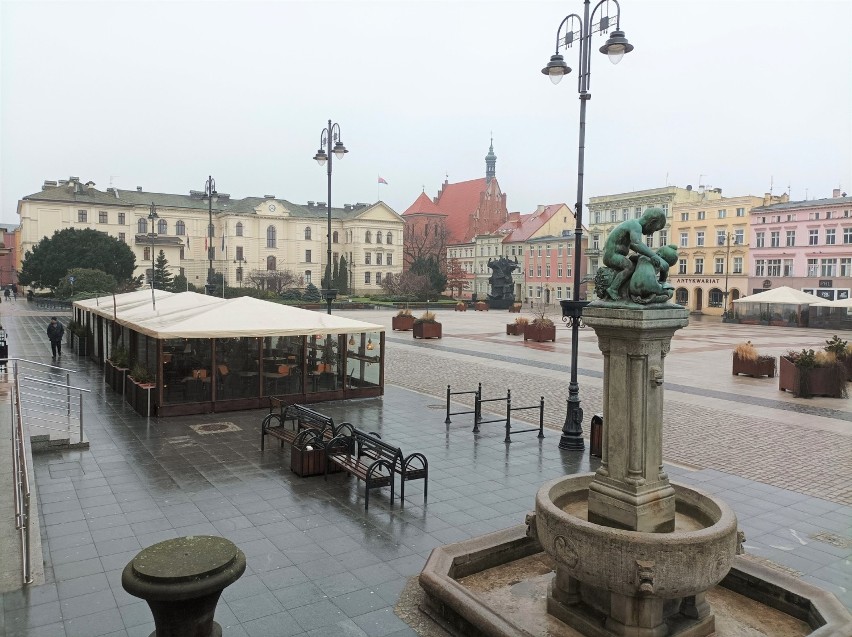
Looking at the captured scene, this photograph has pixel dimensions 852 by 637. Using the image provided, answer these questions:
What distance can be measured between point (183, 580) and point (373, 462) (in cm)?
548

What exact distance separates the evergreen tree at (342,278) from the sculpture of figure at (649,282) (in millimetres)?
86450

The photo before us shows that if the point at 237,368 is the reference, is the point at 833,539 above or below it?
below

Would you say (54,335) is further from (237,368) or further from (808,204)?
(808,204)

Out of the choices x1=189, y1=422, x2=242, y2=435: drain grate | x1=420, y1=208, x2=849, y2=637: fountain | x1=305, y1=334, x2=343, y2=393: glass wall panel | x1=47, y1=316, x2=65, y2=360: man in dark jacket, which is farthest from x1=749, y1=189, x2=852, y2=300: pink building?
x1=420, y1=208, x2=849, y2=637: fountain

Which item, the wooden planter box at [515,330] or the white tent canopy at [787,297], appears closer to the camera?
the wooden planter box at [515,330]

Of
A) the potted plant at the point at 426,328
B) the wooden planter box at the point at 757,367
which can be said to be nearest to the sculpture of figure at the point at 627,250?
the wooden planter box at the point at 757,367

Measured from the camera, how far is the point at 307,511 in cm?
889

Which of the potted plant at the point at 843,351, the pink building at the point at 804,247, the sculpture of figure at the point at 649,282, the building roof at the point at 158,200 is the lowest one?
the potted plant at the point at 843,351

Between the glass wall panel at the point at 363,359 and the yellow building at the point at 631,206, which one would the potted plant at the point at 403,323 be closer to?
the glass wall panel at the point at 363,359

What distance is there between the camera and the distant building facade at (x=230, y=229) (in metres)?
80.6

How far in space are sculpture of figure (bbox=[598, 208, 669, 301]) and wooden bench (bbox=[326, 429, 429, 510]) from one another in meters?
4.22

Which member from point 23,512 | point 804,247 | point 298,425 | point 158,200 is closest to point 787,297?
point 804,247

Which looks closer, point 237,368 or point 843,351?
point 237,368

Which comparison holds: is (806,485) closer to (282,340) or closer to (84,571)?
(84,571)
